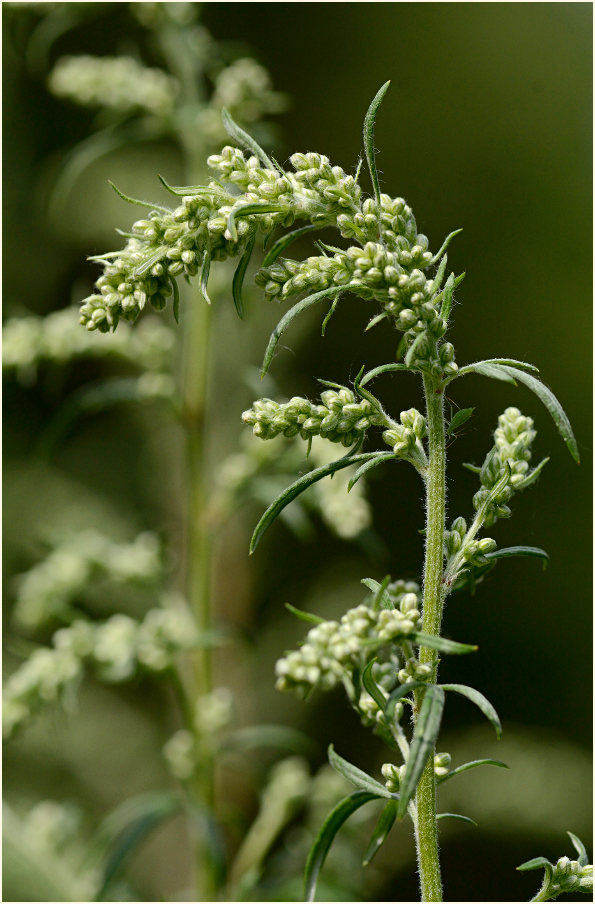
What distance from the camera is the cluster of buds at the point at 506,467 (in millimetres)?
823

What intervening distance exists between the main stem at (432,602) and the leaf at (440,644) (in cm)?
2

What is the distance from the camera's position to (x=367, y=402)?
0.79 m

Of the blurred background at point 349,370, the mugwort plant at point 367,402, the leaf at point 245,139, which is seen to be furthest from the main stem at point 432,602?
the blurred background at point 349,370

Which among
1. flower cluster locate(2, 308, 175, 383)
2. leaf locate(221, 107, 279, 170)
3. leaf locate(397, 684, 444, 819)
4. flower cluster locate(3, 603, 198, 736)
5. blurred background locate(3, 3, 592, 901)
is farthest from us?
blurred background locate(3, 3, 592, 901)

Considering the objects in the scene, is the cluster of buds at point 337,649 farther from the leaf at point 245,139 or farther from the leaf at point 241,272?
the leaf at point 245,139

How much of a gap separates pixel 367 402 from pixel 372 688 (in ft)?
0.82

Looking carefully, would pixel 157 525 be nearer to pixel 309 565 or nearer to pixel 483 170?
pixel 309 565

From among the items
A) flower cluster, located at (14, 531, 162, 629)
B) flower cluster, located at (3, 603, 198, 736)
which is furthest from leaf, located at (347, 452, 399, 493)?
flower cluster, located at (14, 531, 162, 629)

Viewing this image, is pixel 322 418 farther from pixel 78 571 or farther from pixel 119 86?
pixel 119 86

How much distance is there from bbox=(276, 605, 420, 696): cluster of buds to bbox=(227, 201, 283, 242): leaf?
317mm

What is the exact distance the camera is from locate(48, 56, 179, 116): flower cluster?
1.77 m

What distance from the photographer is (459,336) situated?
3.01 metres

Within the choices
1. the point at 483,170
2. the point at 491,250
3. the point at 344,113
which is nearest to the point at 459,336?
the point at 491,250

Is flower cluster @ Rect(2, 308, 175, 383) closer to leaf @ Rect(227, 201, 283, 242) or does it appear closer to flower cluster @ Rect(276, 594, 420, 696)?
leaf @ Rect(227, 201, 283, 242)
